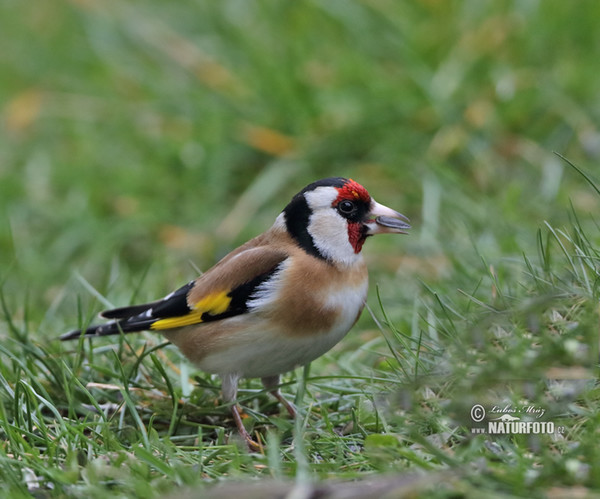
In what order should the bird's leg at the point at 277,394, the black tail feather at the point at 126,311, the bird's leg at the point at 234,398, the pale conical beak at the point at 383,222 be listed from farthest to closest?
1. the black tail feather at the point at 126,311
2. the pale conical beak at the point at 383,222
3. the bird's leg at the point at 277,394
4. the bird's leg at the point at 234,398

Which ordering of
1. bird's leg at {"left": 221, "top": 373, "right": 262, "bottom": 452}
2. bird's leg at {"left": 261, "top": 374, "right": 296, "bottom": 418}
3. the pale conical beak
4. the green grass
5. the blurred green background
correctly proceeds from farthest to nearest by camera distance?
the blurred green background < the pale conical beak < bird's leg at {"left": 261, "top": 374, "right": 296, "bottom": 418} < bird's leg at {"left": 221, "top": 373, "right": 262, "bottom": 452} < the green grass

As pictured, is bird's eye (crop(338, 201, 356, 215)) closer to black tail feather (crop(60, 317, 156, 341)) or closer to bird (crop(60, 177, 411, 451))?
bird (crop(60, 177, 411, 451))

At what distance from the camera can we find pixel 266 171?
7016mm

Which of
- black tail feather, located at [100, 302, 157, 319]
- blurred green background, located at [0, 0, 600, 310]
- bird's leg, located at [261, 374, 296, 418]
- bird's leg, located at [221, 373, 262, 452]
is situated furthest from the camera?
blurred green background, located at [0, 0, 600, 310]

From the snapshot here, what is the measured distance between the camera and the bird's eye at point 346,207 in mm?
3922

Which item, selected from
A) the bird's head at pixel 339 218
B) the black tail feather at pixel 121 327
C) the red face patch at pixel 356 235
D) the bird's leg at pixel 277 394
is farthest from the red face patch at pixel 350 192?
the black tail feather at pixel 121 327

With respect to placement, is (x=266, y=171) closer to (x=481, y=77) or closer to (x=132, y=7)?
(x=481, y=77)

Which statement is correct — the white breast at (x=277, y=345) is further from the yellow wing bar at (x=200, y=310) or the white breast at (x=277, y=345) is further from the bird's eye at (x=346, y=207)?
the bird's eye at (x=346, y=207)

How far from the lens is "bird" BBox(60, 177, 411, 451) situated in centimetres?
361

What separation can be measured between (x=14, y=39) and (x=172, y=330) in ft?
24.4

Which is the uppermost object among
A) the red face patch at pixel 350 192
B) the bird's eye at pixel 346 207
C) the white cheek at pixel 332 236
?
the red face patch at pixel 350 192

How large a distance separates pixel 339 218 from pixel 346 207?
0.19ft

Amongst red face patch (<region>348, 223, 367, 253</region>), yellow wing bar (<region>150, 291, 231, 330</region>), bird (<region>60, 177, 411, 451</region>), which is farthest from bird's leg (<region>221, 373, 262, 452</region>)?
red face patch (<region>348, 223, 367, 253</region>)

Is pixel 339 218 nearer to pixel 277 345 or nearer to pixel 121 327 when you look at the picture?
pixel 277 345
